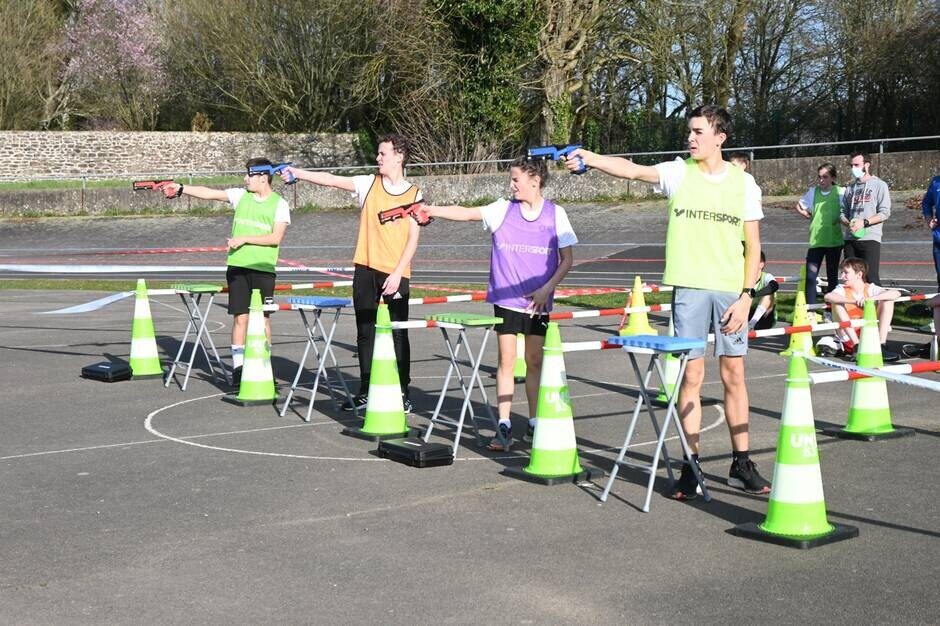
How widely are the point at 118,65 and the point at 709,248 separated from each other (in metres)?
46.4

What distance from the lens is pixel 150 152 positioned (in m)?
47.2

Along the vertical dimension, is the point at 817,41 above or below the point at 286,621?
above

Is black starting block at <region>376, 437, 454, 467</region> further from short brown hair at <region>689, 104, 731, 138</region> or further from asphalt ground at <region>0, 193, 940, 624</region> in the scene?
short brown hair at <region>689, 104, 731, 138</region>

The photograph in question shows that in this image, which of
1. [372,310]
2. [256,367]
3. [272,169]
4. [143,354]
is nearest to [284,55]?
[143,354]

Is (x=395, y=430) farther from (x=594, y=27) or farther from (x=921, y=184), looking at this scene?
(x=594, y=27)

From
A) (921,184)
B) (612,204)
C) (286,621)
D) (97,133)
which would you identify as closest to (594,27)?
(612,204)

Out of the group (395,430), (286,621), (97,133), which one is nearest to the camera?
(286,621)

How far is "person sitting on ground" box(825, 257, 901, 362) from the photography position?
1337 centimetres

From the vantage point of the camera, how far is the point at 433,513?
689 cm

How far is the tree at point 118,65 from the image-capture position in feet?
162

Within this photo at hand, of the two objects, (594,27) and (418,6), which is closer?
(594,27)

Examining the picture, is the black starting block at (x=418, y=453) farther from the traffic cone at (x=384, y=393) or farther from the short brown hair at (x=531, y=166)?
the short brown hair at (x=531, y=166)

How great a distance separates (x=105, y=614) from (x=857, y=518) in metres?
3.91

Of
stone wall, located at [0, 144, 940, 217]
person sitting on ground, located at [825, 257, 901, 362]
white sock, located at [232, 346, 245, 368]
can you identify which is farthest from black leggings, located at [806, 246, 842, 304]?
stone wall, located at [0, 144, 940, 217]
